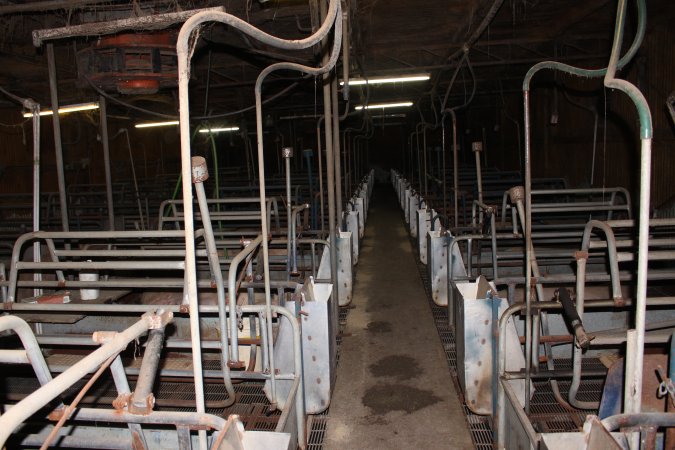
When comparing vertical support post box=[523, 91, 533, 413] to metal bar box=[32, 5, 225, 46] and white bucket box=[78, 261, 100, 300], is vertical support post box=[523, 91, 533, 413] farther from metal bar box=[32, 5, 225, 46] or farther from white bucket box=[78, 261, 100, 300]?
white bucket box=[78, 261, 100, 300]

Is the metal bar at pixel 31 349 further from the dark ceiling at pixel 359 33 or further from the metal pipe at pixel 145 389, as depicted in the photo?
the dark ceiling at pixel 359 33

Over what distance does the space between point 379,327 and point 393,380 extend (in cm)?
123

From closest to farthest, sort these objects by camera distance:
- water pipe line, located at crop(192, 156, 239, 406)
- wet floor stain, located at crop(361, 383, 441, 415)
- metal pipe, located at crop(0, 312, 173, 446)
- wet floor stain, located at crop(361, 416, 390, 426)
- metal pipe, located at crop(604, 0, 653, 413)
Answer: metal pipe, located at crop(0, 312, 173, 446) < metal pipe, located at crop(604, 0, 653, 413) < water pipe line, located at crop(192, 156, 239, 406) < wet floor stain, located at crop(361, 416, 390, 426) < wet floor stain, located at crop(361, 383, 441, 415)

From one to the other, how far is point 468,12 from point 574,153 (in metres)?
5.45

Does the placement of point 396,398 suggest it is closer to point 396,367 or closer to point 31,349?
point 396,367

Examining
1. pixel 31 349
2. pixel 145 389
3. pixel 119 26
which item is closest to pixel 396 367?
pixel 145 389

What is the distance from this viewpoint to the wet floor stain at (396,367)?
4.12 metres

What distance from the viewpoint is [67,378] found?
4.17 feet

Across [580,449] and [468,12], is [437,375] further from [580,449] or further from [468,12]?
[468,12]

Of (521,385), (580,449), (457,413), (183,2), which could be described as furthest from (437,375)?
(183,2)

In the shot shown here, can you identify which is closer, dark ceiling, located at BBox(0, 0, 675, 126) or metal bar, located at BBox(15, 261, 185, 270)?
metal bar, located at BBox(15, 261, 185, 270)

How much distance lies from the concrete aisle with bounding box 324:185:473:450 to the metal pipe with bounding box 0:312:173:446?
1.94 metres

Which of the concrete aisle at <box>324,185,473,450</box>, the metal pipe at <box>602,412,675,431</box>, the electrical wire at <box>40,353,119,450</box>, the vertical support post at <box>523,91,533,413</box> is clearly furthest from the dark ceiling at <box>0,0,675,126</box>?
the metal pipe at <box>602,412,675,431</box>

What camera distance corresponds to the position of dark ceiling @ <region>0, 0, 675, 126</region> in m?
4.74
